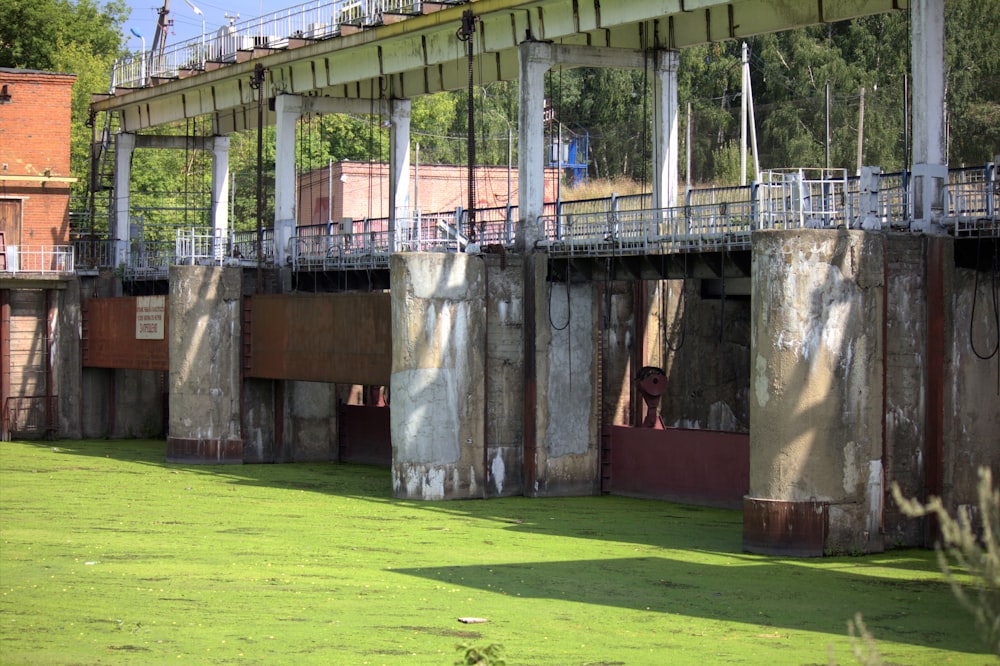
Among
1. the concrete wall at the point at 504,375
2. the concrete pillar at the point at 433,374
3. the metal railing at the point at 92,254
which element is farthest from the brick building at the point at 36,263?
the concrete wall at the point at 504,375

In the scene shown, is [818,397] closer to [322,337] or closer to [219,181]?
[322,337]

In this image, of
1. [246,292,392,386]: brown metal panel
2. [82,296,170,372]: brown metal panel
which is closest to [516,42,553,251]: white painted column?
[246,292,392,386]: brown metal panel

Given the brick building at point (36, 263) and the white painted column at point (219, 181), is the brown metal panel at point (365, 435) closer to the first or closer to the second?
the brick building at point (36, 263)

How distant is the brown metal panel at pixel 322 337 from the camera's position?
117 feet

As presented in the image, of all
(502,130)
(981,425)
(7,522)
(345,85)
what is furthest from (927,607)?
(502,130)

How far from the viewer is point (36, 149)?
50000 millimetres

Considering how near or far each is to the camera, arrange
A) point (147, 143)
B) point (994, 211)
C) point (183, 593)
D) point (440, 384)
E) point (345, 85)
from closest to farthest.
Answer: point (183, 593) < point (994, 211) < point (440, 384) < point (345, 85) < point (147, 143)

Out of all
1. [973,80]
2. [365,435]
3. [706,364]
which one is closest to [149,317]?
[365,435]

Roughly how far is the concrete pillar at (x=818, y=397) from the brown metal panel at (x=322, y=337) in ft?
40.5

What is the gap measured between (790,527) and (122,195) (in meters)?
34.0

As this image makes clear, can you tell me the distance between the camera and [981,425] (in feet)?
85.6

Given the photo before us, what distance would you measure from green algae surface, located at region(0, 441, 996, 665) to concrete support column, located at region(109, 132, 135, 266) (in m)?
19.6

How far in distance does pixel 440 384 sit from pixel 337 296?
6422 mm

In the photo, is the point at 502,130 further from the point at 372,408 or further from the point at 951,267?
the point at 951,267
